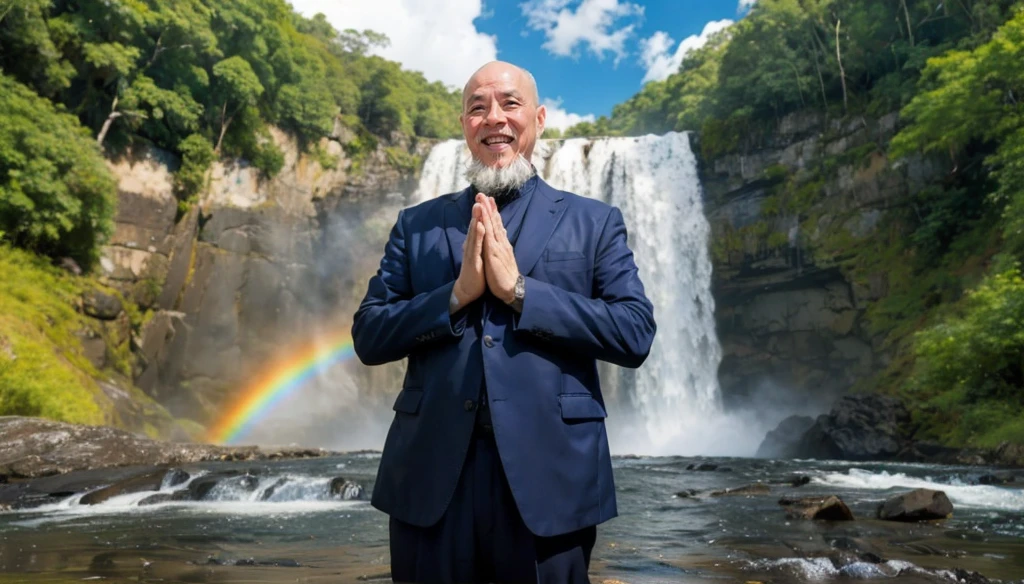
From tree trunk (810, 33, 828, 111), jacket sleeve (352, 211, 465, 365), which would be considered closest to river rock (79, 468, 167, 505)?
jacket sleeve (352, 211, 465, 365)

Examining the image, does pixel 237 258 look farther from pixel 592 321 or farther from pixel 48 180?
pixel 592 321

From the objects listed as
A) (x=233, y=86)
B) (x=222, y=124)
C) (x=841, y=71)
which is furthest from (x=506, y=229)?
(x=222, y=124)

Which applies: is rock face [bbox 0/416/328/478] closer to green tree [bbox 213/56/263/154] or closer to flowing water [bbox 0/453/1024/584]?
flowing water [bbox 0/453/1024/584]

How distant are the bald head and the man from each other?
1.50 ft

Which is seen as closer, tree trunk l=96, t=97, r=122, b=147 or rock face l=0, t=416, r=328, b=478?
rock face l=0, t=416, r=328, b=478

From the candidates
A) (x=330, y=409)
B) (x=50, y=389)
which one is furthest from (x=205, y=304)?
(x=50, y=389)

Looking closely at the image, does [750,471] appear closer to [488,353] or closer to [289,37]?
[488,353]

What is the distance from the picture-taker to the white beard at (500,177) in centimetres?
234

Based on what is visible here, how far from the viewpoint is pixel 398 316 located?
2.18 m

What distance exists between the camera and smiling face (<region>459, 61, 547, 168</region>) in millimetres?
2361

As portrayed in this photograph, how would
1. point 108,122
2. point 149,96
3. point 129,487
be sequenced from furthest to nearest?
point 149,96
point 108,122
point 129,487

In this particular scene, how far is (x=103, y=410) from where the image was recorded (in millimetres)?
20438

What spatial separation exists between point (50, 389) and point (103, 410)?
2.48m

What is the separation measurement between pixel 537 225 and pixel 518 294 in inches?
12.5
